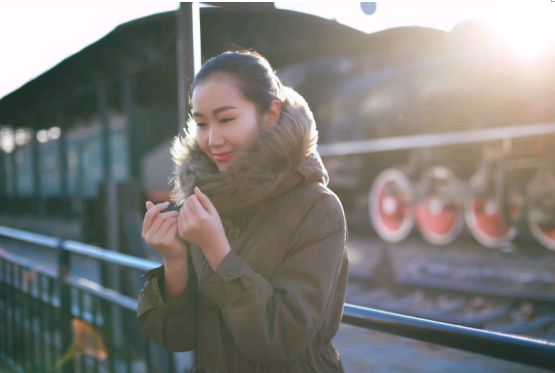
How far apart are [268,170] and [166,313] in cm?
46

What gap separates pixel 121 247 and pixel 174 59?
5120 millimetres

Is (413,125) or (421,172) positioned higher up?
(413,125)

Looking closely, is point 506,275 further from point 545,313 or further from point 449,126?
point 449,126

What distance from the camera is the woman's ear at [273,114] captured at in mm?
1134

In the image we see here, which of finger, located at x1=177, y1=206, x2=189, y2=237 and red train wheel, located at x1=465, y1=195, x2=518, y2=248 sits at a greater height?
finger, located at x1=177, y1=206, x2=189, y2=237

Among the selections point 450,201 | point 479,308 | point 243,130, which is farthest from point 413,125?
point 243,130

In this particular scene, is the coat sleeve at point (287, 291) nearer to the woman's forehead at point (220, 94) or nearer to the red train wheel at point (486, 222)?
the woman's forehead at point (220, 94)

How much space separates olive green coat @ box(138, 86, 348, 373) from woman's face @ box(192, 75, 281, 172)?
0.08 metres

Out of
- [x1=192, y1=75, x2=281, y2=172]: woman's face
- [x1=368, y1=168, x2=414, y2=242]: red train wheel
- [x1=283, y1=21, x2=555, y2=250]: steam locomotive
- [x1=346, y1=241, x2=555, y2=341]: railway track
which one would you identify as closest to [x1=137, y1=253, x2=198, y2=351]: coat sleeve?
[x1=192, y1=75, x2=281, y2=172]: woman's face

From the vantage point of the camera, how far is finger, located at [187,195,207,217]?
98cm

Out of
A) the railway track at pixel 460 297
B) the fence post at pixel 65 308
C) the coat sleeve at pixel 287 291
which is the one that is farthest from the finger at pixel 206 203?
the railway track at pixel 460 297

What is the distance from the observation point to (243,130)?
1109mm

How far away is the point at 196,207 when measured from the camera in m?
0.99

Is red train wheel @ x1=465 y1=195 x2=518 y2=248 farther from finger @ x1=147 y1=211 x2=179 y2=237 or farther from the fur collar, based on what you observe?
finger @ x1=147 y1=211 x2=179 y2=237
